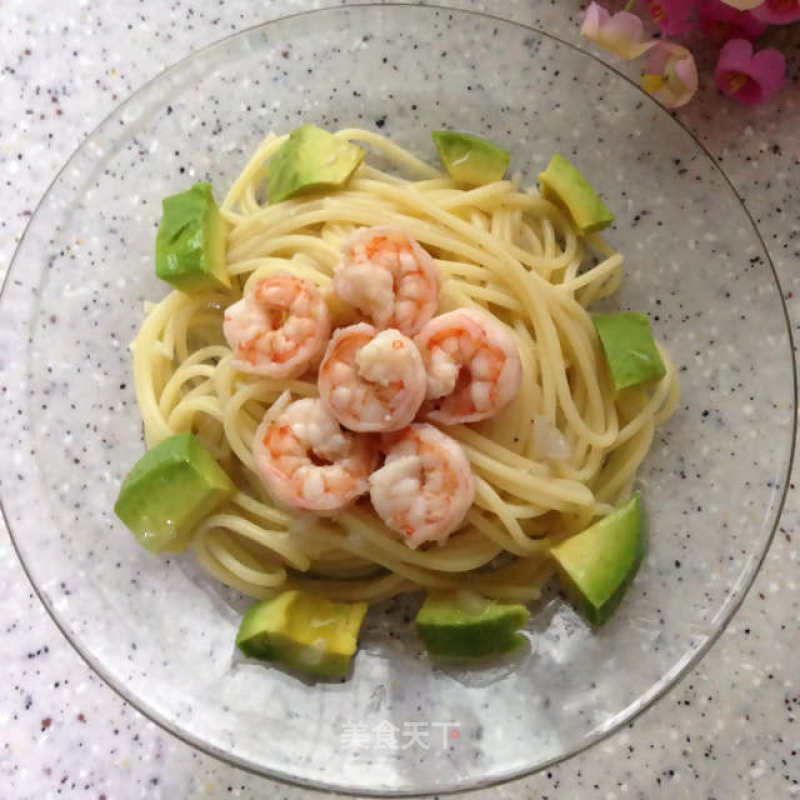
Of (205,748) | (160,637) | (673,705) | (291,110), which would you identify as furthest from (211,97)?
(673,705)

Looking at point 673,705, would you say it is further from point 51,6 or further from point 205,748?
point 51,6

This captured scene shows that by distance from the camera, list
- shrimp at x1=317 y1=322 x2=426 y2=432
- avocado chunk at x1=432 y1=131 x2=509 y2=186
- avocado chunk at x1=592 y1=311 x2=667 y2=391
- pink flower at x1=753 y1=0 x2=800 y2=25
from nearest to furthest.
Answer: shrimp at x1=317 y1=322 x2=426 y2=432 → avocado chunk at x1=592 y1=311 x2=667 y2=391 → avocado chunk at x1=432 y1=131 x2=509 y2=186 → pink flower at x1=753 y1=0 x2=800 y2=25

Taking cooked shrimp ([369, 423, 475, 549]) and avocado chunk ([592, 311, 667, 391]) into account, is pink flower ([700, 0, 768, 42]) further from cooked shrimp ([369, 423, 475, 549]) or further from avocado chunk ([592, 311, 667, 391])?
cooked shrimp ([369, 423, 475, 549])

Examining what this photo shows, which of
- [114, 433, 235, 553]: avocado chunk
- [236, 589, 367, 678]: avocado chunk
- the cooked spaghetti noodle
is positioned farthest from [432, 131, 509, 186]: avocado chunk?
[236, 589, 367, 678]: avocado chunk

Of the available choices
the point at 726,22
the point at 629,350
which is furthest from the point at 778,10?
the point at 629,350

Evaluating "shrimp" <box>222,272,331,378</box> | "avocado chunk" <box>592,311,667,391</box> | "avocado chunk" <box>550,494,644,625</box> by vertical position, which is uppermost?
"shrimp" <box>222,272,331,378</box>
